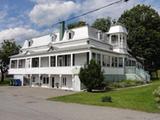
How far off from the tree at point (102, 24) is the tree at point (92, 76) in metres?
31.2

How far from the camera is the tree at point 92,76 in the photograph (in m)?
29.7

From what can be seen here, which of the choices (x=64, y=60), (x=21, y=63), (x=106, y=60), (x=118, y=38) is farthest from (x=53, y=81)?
(x=118, y=38)

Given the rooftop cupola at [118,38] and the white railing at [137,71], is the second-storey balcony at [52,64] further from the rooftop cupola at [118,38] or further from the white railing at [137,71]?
the rooftop cupola at [118,38]

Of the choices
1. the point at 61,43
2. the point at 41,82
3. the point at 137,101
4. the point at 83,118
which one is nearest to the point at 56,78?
the point at 41,82

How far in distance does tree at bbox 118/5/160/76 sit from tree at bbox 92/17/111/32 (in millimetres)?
5919

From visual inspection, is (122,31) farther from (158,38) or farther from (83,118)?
(83,118)

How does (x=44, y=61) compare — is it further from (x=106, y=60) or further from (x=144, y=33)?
(x=144, y=33)

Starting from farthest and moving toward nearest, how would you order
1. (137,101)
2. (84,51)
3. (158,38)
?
(158,38)
(84,51)
(137,101)

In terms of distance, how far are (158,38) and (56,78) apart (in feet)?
76.2

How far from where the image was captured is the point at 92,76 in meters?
29.8

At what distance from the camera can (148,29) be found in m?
52.2

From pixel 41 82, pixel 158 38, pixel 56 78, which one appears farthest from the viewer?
pixel 158 38

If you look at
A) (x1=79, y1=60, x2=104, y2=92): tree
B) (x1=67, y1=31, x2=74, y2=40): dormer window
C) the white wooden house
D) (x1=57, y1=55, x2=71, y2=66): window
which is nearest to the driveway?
(x1=79, y1=60, x2=104, y2=92): tree

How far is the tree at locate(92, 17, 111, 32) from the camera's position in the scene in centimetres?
6052
